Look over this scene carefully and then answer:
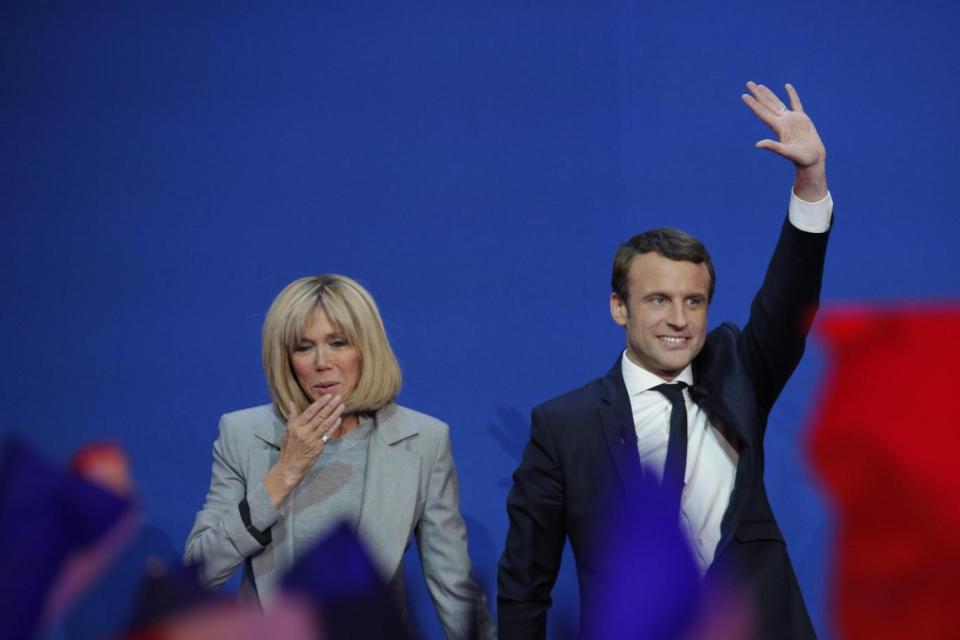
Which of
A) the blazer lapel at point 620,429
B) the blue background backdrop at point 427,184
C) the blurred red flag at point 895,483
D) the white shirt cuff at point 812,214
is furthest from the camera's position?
the blue background backdrop at point 427,184

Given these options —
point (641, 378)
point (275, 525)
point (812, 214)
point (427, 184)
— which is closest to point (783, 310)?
point (812, 214)

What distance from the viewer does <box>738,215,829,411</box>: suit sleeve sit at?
1.68 m

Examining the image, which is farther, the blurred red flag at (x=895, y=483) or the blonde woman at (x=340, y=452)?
the blonde woman at (x=340, y=452)

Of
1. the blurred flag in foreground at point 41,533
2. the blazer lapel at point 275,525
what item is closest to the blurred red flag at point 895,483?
the blurred flag in foreground at point 41,533

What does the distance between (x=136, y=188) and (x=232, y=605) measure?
2.47 metres

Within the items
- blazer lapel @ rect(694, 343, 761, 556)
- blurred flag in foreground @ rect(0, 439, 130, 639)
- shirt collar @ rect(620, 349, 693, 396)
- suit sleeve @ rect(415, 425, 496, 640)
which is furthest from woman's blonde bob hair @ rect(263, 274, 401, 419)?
blurred flag in foreground @ rect(0, 439, 130, 639)

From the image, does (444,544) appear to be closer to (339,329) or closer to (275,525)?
(275,525)

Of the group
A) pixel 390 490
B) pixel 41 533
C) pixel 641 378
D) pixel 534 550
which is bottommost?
pixel 534 550

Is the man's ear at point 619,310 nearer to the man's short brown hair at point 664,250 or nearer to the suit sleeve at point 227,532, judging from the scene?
the man's short brown hair at point 664,250

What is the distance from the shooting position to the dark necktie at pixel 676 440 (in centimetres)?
170

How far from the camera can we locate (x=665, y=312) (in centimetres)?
188

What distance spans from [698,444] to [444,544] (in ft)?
1.44

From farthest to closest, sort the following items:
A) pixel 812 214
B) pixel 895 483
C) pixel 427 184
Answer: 1. pixel 427 184
2. pixel 812 214
3. pixel 895 483

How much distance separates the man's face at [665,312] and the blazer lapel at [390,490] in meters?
0.39
